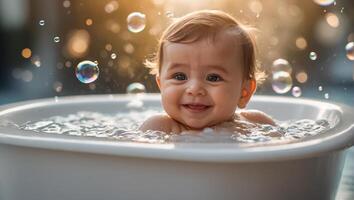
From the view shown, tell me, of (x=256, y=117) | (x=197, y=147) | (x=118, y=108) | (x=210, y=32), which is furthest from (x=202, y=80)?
(x=118, y=108)

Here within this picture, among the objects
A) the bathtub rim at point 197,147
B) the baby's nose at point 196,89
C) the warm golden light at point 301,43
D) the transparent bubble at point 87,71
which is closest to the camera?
the bathtub rim at point 197,147

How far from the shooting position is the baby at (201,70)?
1.53 m

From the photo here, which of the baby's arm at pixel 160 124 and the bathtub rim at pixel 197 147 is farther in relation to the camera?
the baby's arm at pixel 160 124

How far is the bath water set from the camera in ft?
4.52

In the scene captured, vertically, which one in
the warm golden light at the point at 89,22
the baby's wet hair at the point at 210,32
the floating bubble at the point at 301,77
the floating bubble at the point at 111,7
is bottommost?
the floating bubble at the point at 301,77

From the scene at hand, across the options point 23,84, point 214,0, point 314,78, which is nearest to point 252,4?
point 214,0

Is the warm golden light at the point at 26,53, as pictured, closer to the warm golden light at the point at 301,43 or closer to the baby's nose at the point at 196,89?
the warm golden light at the point at 301,43

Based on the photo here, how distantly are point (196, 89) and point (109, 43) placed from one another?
3.50 m

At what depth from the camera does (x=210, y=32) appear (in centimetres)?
155

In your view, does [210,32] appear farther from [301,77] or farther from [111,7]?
[301,77]

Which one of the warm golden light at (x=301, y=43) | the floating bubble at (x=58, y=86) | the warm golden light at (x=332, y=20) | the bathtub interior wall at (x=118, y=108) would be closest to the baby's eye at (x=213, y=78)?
the bathtub interior wall at (x=118, y=108)

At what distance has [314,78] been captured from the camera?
512 centimetres

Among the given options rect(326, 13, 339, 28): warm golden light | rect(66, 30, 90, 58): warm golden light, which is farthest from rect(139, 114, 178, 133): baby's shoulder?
rect(326, 13, 339, 28): warm golden light

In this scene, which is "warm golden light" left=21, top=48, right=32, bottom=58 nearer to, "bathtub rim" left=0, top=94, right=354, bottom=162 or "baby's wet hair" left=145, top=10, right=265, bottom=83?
"baby's wet hair" left=145, top=10, right=265, bottom=83
